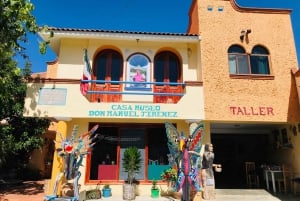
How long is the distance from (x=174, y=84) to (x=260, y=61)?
446cm

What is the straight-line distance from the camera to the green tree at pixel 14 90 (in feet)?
27.3

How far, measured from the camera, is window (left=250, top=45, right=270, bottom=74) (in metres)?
12.6

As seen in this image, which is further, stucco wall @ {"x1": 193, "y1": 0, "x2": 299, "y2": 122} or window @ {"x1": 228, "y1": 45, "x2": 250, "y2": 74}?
window @ {"x1": 228, "y1": 45, "x2": 250, "y2": 74}

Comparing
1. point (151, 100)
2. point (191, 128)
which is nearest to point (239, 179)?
point (191, 128)

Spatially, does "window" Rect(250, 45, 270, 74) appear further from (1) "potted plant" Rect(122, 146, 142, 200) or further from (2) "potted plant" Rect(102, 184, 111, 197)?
(2) "potted plant" Rect(102, 184, 111, 197)

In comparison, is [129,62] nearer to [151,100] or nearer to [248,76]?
[151,100]

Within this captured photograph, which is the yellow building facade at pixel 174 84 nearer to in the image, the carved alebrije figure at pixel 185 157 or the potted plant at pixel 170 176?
the potted plant at pixel 170 176

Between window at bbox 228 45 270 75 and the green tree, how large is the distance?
8.36m

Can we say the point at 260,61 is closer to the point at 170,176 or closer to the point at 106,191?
the point at 170,176

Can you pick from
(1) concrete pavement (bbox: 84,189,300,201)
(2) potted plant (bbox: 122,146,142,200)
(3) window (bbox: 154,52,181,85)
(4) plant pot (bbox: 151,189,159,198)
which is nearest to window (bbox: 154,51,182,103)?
(3) window (bbox: 154,52,181,85)

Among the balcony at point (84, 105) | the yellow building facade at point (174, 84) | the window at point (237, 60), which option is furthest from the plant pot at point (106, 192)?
the window at point (237, 60)

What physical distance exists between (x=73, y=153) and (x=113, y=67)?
5.38 meters

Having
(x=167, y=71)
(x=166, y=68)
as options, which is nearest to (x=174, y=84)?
(x=167, y=71)

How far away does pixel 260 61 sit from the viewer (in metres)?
12.7
